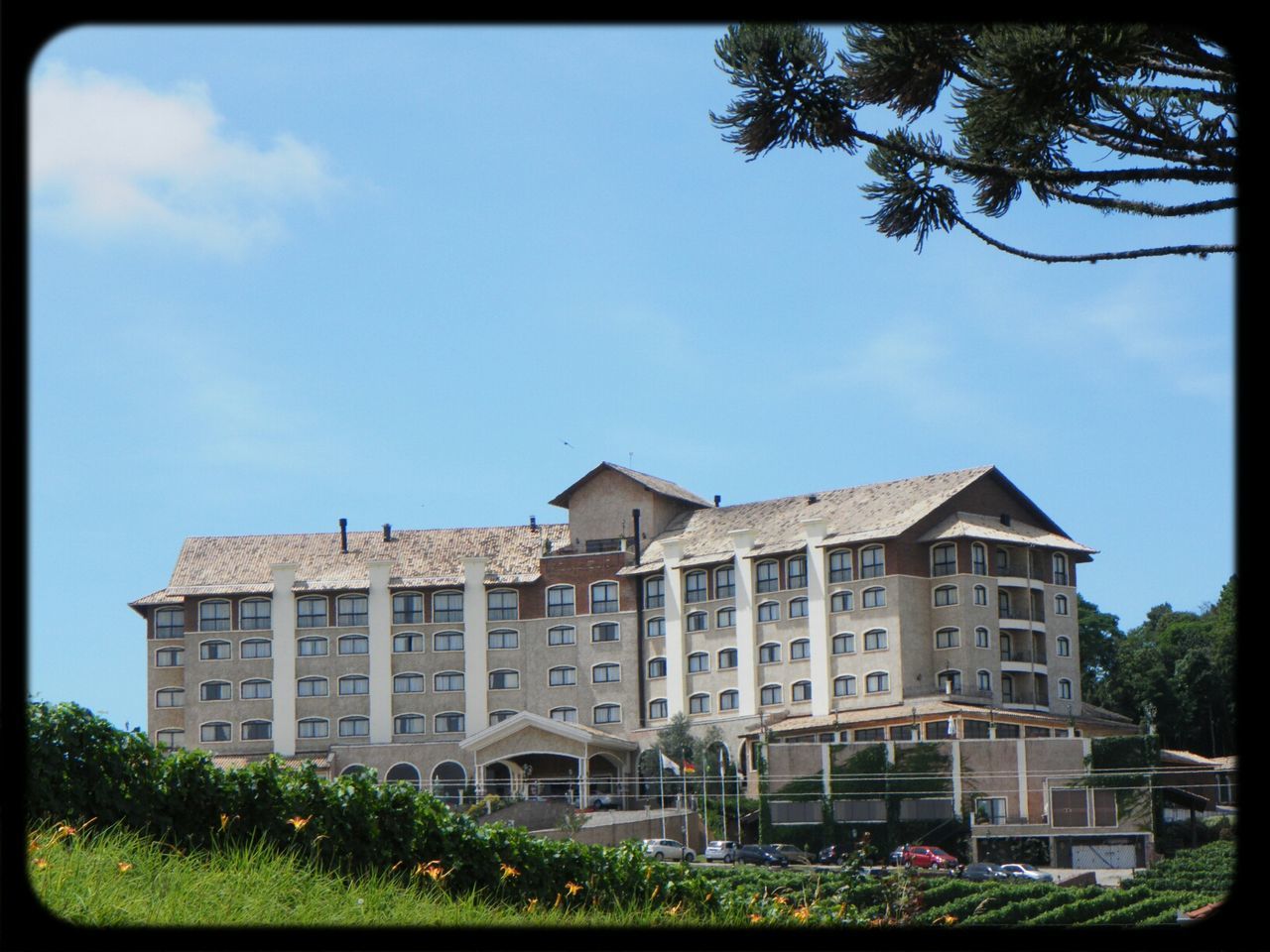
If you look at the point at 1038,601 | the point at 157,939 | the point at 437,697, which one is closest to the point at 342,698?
the point at 437,697

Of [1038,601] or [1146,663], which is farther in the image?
[1146,663]

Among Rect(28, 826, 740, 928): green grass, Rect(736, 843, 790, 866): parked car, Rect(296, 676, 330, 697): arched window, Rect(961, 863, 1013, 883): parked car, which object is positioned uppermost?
Rect(296, 676, 330, 697): arched window

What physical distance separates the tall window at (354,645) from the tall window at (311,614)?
105 centimetres

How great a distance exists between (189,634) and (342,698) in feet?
20.4

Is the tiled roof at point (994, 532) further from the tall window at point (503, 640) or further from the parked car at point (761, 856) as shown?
the tall window at point (503, 640)

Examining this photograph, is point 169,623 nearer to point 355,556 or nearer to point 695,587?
point 355,556

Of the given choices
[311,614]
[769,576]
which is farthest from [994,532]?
[311,614]

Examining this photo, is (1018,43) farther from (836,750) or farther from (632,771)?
(632,771)

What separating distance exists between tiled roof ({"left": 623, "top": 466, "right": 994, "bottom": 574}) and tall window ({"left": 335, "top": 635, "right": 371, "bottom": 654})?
10.1 meters

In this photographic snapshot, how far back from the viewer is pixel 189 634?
6044 cm

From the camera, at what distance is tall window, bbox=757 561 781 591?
5700 centimetres

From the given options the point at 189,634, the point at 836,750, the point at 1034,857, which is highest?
the point at 189,634

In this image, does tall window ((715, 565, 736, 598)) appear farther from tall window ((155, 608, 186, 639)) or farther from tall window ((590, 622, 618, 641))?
tall window ((155, 608, 186, 639))

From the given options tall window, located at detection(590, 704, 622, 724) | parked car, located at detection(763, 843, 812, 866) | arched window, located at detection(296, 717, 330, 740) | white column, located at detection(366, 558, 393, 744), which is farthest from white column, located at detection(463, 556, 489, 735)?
parked car, located at detection(763, 843, 812, 866)
